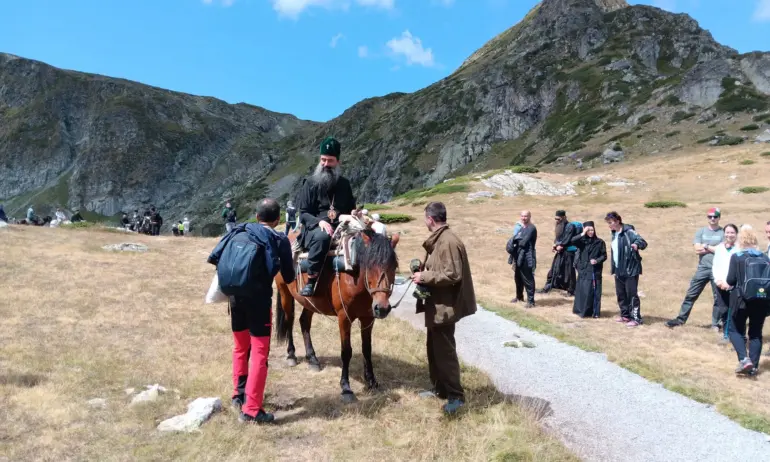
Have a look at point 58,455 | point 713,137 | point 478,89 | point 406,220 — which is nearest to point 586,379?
point 58,455

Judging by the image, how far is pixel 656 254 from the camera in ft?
72.4

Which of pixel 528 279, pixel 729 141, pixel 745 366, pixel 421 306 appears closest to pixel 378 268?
pixel 421 306

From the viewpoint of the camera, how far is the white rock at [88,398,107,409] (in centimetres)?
577

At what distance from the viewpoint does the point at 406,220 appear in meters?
31.4

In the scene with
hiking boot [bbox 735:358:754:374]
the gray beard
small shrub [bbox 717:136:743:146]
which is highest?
small shrub [bbox 717:136:743:146]

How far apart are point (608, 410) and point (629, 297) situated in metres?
5.93

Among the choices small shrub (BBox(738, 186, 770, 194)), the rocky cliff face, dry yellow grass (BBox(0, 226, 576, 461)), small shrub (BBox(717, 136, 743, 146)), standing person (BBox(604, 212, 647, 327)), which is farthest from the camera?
the rocky cliff face

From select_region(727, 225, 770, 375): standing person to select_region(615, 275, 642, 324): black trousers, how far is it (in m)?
3.20

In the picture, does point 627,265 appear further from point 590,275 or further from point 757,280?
point 757,280

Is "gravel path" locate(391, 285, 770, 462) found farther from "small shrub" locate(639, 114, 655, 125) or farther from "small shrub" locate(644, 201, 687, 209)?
"small shrub" locate(639, 114, 655, 125)

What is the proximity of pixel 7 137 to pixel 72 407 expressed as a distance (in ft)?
606

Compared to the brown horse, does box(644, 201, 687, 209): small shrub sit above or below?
above

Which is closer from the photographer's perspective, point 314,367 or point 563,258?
point 314,367

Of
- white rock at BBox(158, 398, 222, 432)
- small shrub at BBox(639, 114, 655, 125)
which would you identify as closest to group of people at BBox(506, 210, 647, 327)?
white rock at BBox(158, 398, 222, 432)
